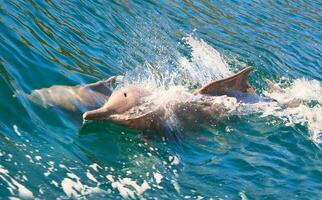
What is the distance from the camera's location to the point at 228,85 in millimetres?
8938

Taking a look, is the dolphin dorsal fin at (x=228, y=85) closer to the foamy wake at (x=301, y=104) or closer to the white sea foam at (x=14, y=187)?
the foamy wake at (x=301, y=104)

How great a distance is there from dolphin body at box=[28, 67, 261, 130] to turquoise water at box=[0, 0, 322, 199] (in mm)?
175

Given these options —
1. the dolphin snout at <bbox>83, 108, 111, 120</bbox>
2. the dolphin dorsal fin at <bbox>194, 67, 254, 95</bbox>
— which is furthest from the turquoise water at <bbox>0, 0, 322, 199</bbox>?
the dolphin dorsal fin at <bbox>194, 67, 254, 95</bbox>

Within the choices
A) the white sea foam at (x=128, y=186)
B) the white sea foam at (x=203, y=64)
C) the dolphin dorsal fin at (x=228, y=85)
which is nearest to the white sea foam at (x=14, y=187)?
the white sea foam at (x=128, y=186)

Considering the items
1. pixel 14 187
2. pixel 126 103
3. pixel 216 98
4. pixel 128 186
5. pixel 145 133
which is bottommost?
pixel 128 186

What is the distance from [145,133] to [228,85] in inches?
76.9

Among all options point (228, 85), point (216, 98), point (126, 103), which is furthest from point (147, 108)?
point (228, 85)

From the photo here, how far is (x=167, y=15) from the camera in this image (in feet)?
50.0

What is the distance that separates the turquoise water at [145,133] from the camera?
6.25 metres

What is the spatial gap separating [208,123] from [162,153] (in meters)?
1.53

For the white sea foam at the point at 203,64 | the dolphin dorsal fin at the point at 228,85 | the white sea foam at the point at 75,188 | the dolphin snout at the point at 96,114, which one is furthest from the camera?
the white sea foam at the point at 203,64

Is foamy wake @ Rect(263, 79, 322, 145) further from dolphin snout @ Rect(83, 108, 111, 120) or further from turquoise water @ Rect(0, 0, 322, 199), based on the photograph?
dolphin snout @ Rect(83, 108, 111, 120)

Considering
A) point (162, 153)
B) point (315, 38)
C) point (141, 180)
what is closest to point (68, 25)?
point (162, 153)

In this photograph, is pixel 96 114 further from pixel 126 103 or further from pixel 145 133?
pixel 145 133
